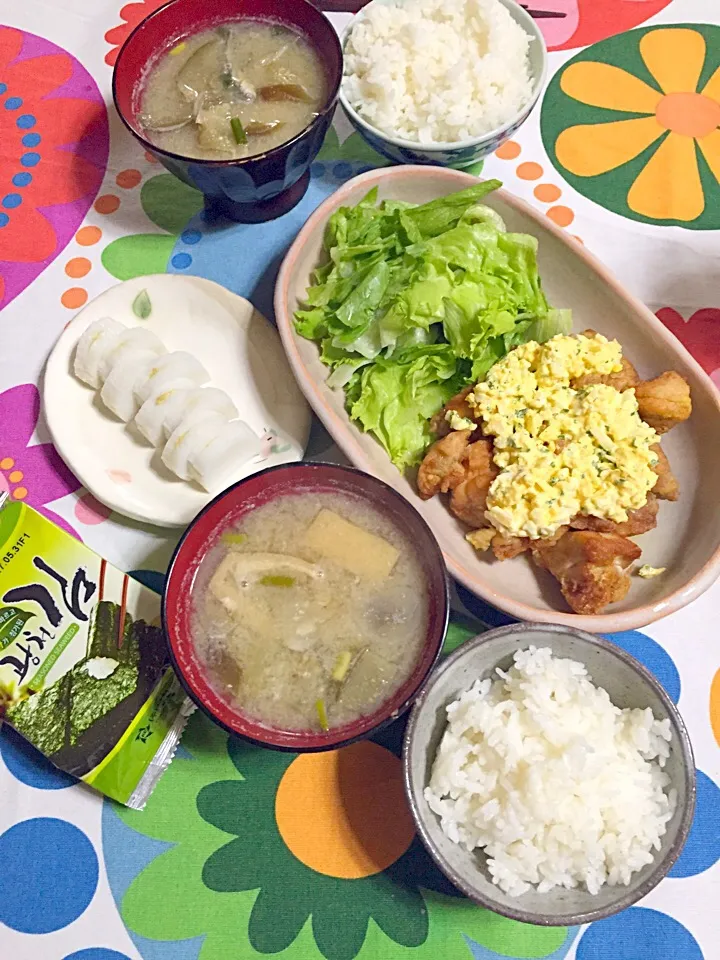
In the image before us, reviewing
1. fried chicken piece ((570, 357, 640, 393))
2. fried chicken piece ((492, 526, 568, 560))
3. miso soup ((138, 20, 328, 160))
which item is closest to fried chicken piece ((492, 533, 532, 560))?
fried chicken piece ((492, 526, 568, 560))

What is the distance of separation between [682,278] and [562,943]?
5.80 ft

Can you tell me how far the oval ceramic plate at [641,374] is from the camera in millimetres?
Answer: 1686

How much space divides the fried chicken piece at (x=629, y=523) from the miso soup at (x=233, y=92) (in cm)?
132

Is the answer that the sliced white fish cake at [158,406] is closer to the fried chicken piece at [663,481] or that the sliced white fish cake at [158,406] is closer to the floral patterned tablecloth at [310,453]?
the floral patterned tablecloth at [310,453]

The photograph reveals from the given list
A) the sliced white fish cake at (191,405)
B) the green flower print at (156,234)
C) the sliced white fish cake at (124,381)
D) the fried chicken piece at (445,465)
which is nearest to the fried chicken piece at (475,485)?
the fried chicken piece at (445,465)

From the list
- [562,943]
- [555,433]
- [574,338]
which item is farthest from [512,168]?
[562,943]

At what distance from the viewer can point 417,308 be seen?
6.42 feet

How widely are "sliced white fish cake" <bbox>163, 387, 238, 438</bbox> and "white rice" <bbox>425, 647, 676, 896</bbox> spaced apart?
3.11ft

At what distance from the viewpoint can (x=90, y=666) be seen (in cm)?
169

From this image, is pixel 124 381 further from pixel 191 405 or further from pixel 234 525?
pixel 234 525

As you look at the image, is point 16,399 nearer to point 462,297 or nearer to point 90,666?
point 90,666

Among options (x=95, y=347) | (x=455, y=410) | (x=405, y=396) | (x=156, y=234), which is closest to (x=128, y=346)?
(x=95, y=347)

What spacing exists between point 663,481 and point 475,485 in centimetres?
45

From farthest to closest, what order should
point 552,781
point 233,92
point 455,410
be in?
point 233,92, point 455,410, point 552,781
